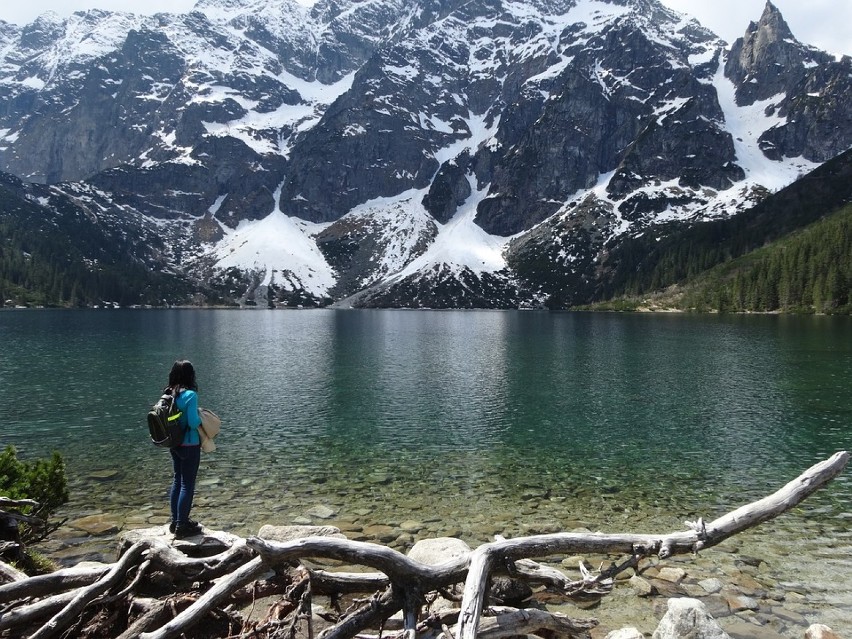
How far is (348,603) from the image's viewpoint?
1201 centimetres

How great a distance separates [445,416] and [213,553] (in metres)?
31.1

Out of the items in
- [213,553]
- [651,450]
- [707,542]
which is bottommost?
[651,450]

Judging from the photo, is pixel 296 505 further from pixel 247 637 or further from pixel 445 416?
pixel 445 416

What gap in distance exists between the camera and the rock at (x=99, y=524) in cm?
1911

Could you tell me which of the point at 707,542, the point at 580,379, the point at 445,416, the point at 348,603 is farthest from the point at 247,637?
the point at 580,379

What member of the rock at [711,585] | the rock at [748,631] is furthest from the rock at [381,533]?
the rock at [748,631]

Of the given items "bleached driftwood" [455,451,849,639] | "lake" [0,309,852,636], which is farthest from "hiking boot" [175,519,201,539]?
"lake" [0,309,852,636]

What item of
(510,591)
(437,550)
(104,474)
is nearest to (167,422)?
(437,550)

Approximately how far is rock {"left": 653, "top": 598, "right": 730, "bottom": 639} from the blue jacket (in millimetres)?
10265

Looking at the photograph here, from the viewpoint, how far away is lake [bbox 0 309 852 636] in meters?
20.6

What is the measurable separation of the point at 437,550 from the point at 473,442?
21168 mm

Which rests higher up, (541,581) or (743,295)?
(743,295)

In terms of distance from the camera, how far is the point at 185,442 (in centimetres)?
1243

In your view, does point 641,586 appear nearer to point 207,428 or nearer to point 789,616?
point 789,616
